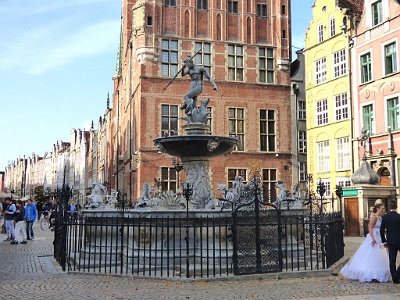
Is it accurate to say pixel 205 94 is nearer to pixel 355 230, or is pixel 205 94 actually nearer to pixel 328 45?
pixel 328 45

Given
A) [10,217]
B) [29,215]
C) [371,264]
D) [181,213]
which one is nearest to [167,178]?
[29,215]

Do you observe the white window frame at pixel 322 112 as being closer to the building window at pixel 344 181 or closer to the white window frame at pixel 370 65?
the white window frame at pixel 370 65

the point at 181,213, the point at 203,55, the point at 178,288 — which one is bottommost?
the point at 178,288

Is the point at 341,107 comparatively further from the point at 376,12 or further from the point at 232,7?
the point at 232,7

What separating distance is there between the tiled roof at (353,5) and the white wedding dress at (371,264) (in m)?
24.0

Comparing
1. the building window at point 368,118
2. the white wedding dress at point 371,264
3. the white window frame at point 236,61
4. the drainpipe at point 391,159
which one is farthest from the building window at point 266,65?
the white wedding dress at point 371,264

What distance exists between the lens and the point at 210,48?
34688 mm

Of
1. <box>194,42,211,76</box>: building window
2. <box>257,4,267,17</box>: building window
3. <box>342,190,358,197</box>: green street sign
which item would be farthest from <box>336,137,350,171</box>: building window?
<box>257,4,267,17</box>: building window

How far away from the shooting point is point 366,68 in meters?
28.4

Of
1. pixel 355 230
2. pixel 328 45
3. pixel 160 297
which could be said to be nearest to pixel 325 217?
pixel 160 297

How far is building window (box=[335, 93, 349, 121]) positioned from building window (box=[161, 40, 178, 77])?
36.5 ft

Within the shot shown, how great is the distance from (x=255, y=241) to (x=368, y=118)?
65.5 feet

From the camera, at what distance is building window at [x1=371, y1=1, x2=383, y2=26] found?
27.4 meters

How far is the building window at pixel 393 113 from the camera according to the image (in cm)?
2586
